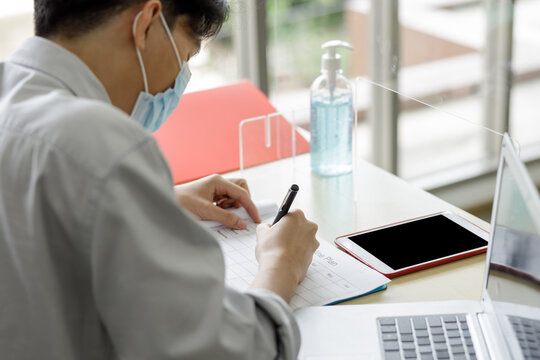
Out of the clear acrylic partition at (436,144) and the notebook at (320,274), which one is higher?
the notebook at (320,274)

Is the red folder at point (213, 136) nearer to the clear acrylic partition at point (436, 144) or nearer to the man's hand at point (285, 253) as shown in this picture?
the man's hand at point (285, 253)

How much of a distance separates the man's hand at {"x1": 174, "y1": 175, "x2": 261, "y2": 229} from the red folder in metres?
0.22

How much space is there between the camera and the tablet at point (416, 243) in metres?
1.22

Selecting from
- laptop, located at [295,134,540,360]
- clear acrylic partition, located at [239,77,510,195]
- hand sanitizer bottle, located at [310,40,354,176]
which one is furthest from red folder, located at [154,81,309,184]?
clear acrylic partition, located at [239,77,510,195]

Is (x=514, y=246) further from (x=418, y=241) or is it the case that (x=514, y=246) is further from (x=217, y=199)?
(x=217, y=199)

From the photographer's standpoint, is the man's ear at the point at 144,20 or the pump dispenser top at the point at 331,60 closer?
the man's ear at the point at 144,20

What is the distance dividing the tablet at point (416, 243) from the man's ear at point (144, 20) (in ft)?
1.76

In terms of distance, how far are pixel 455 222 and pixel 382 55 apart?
1.50 m

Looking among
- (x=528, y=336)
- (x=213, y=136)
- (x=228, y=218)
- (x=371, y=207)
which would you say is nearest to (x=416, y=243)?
(x=371, y=207)

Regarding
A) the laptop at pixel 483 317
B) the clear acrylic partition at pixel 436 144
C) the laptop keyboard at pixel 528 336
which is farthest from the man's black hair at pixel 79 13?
the clear acrylic partition at pixel 436 144

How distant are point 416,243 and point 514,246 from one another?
1.27 feet

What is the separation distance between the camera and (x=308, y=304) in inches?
43.4

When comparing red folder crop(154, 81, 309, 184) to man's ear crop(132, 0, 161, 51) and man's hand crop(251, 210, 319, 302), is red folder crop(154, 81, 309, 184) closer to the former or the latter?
man's hand crop(251, 210, 319, 302)

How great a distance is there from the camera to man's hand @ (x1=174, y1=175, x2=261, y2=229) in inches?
Result: 52.9
